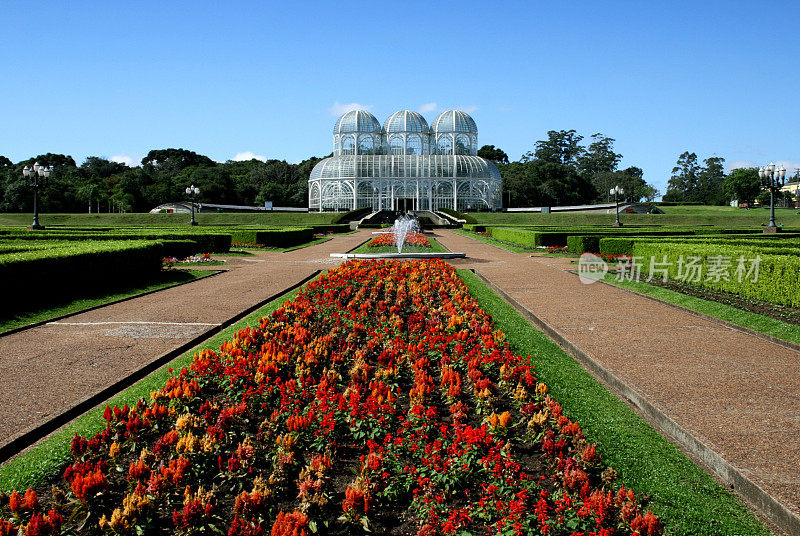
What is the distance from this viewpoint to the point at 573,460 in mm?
3570

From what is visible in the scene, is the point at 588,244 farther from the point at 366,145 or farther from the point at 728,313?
the point at 366,145

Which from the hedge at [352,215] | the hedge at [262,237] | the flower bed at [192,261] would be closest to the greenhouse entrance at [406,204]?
the hedge at [352,215]

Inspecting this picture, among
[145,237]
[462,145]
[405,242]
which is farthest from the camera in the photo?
[462,145]

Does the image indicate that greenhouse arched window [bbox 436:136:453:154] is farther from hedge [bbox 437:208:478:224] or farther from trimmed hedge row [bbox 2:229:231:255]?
trimmed hedge row [bbox 2:229:231:255]

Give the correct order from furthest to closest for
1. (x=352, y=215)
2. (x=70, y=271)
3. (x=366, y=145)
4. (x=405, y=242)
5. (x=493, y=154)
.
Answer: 1. (x=493, y=154)
2. (x=366, y=145)
3. (x=352, y=215)
4. (x=405, y=242)
5. (x=70, y=271)

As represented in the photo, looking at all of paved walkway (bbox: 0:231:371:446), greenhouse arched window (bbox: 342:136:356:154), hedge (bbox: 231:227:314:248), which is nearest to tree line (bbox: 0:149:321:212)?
greenhouse arched window (bbox: 342:136:356:154)

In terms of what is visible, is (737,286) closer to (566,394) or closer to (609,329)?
(609,329)

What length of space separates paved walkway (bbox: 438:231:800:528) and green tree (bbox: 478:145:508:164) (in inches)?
3639

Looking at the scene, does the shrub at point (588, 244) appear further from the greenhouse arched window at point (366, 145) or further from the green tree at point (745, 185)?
the green tree at point (745, 185)

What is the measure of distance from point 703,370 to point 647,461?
2373mm

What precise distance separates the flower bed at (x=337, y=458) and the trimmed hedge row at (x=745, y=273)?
5.61 metres

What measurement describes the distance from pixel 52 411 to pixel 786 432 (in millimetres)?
5468

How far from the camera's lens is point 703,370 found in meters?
5.92

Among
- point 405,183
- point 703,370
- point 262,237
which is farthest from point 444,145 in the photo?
point 703,370
